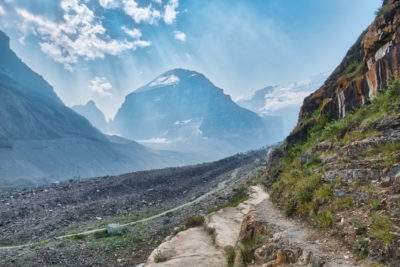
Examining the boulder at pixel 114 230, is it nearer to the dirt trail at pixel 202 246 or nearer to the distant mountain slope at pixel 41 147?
the dirt trail at pixel 202 246

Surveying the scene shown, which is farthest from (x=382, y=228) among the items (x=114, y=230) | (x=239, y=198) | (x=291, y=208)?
(x=114, y=230)

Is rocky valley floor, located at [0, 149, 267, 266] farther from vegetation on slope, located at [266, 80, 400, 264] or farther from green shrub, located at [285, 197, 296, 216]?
vegetation on slope, located at [266, 80, 400, 264]

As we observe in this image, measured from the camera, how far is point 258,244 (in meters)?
7.69

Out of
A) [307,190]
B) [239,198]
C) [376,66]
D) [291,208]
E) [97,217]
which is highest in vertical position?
[376,66]

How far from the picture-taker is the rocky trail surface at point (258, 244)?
5.82m

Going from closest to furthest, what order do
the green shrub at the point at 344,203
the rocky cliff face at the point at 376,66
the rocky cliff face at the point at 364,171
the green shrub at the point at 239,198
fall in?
the rocky cliff face at the point at 364,171 < the green shrub at the point at 344,203 < the rocky cliff face at the point at 376,66 < the green shrub at the point at 239,198

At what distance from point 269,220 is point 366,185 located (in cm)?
339

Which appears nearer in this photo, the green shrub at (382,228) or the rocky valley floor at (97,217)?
the green shrub at (382,228)

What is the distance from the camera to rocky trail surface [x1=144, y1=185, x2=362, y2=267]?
5816mm

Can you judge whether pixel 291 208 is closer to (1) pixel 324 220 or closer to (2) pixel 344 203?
(1) pixel 324 220

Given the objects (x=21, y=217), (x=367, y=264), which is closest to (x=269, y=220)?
(x=367, y=264)

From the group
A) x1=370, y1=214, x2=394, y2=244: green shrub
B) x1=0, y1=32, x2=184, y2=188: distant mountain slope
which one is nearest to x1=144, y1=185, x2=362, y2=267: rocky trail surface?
x1=370, y1=214, x2=394, y2=244: green shrub

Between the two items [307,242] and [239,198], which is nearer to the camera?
[307,242]

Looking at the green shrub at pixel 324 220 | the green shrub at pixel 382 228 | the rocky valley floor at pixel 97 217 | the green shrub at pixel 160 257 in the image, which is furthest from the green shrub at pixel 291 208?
the rocky valley floor at pixel 97 217
